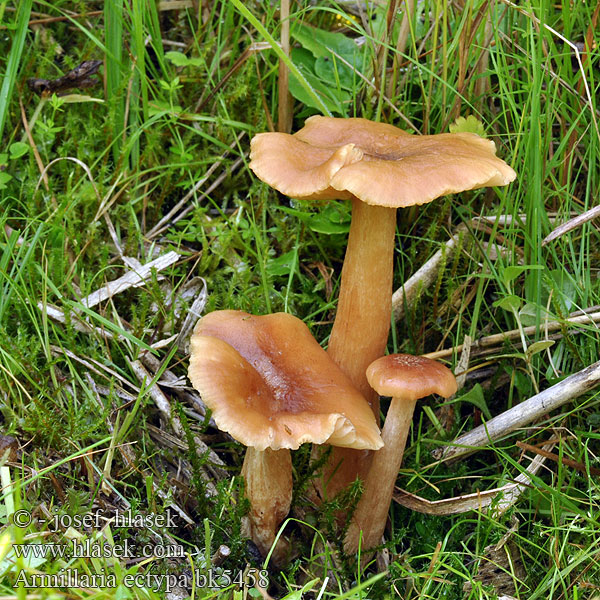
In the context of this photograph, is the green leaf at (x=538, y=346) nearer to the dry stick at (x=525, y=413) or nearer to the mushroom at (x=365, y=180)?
the dry stick at (x=525, y=413)

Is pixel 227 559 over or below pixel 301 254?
below

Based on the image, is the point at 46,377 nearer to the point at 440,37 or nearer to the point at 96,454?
the point at 96,454

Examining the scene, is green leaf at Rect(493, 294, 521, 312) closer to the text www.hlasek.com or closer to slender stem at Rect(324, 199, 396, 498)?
slender stem at Rect(324, 199, 396, 498)

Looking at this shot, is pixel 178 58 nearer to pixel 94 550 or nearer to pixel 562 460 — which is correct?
pixel 94 550

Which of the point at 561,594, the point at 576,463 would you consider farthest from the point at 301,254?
the point at 561,594

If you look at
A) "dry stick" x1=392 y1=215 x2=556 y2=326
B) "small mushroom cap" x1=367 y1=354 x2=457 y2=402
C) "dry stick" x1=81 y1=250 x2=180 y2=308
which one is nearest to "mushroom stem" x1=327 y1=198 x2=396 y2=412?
Answer: "small mushroom cap" x1=367 y1=354 x2=457 y2=402

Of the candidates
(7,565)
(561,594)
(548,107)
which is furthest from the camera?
(548,107)

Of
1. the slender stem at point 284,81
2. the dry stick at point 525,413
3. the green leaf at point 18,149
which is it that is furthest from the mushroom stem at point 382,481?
the green leaf at point 18,149

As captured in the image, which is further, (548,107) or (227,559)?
(548,107)
